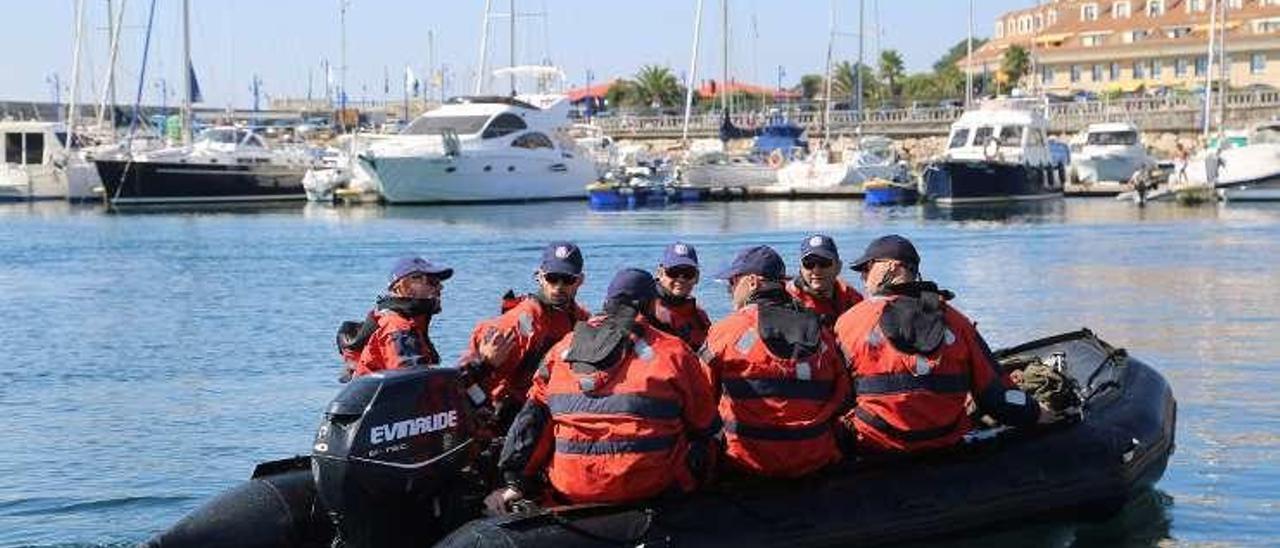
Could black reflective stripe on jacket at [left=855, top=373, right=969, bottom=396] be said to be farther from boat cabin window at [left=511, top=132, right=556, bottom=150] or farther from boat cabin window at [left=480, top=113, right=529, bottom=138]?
boat cabin window at [left=511, top=132, right=556, bottom=150]

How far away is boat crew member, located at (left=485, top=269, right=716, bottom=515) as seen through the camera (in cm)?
819

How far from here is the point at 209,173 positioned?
63750 millimetres

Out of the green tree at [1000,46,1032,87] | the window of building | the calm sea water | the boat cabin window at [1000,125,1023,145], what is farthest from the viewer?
the window of building

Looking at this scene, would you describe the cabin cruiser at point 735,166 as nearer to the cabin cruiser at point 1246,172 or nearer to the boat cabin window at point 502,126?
the boat cabin window at point 502,126

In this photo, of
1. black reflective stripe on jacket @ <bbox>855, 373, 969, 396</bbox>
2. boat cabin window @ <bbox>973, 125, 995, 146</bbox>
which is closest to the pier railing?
boat cabin window @ <bbox>973, 125, 995, 146</bbox>

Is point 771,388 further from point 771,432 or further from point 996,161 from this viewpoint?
point 996,161

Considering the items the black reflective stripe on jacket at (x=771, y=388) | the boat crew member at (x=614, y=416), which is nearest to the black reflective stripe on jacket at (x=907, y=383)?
the black reflective stripe on jacket at (x=771, y=388)

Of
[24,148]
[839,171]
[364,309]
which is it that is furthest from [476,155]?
[364,309]

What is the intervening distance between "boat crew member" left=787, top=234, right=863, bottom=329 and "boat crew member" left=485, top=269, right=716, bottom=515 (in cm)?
227

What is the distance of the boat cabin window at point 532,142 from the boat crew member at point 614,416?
52575 millimetres

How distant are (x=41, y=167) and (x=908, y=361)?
6469 centimetres

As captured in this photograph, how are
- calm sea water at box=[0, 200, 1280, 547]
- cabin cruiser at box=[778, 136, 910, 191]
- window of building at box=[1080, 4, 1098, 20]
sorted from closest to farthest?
1. calm sea water at box=[0, 200, 1280, 547]
2. cabin cruiser at box=[778, 136, 910, 191]
3. window of building at box=[1080, 4, 1098, 20]

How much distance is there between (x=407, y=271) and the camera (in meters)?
9.92

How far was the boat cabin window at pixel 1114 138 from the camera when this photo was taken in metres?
63.7
